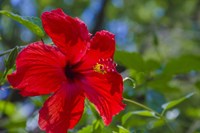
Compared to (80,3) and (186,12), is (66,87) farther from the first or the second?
(186,12)

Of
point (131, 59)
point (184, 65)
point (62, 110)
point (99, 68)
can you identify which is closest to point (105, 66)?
point (99, 68)

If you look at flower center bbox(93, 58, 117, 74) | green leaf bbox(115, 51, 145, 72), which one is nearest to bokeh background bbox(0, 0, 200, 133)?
green leaf bbox(115, 51, 145, 72)

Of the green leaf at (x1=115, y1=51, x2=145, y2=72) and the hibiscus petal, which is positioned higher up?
the hibiscus petal

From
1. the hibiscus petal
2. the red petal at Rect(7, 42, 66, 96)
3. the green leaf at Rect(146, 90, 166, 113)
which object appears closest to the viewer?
the red petal at Rect(7, 42, 66, 96)

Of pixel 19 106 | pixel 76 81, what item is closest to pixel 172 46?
pixel 19 106

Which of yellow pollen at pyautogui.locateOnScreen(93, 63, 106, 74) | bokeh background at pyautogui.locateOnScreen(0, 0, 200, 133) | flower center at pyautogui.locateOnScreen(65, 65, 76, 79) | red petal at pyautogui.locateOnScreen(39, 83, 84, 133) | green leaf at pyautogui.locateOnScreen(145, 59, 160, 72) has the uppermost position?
yellow pollen at pyautogui.locateOnScreen(93, 63, 106, 74)

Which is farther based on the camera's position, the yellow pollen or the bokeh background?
the bokeh background

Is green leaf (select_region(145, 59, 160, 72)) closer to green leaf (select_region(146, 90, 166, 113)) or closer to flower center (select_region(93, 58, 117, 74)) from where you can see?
green leaf (select_region(146, 90, 166, 113))

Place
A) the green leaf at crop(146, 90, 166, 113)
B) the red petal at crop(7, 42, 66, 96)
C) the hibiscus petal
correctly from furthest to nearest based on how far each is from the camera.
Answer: the green leaf at crop(146, 90, 166, 113) → the hibiscus petal → the red petal at crop(7, 42, 66, 96)
